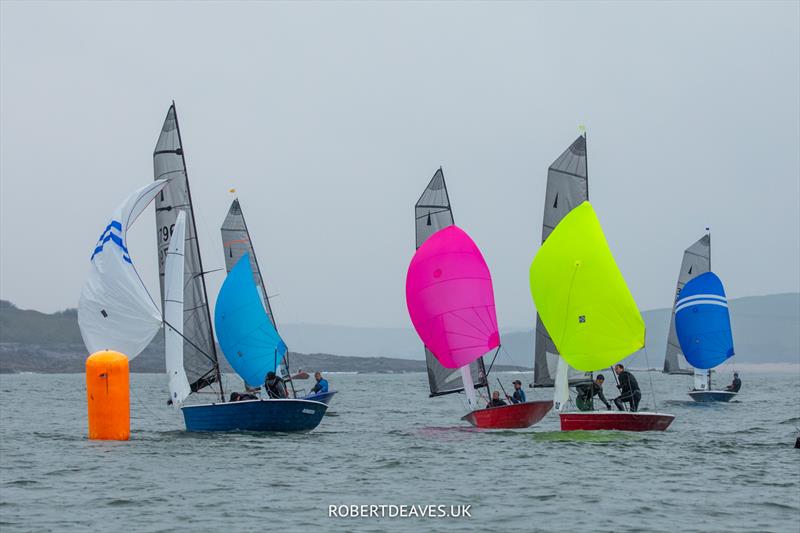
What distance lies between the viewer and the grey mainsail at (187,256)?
32.0 meters

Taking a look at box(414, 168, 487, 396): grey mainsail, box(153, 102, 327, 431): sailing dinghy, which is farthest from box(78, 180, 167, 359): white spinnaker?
box(414, 168, 487, 396): grey mainsail

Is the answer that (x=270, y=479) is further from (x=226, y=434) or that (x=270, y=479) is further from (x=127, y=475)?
(x=226, y=434)

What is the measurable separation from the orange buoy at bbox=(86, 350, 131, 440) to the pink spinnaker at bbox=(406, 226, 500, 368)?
8.71 m

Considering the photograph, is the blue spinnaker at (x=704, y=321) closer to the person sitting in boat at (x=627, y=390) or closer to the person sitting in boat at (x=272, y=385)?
the person sitting in boat at (x=627, y=390)

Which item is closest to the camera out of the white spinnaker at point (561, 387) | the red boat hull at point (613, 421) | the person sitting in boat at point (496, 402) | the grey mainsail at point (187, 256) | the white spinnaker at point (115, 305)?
the white spinnaker at point (115, 305)

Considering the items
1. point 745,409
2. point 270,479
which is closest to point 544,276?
point 270,479

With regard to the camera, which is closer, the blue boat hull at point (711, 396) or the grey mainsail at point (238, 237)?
the grey mainsail at point (238, 237)

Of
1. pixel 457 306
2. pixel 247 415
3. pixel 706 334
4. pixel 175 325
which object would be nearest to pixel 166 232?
pixel 175 325

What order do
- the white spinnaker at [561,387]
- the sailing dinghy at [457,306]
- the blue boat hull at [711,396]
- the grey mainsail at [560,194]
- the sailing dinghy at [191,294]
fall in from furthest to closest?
the blue boat hull at [711,396] < the grey mainsail at [560,194] < the sailing dinghy at [457,306] < the white spinnaker at [561,387] < the sailing dinghy at [191,294]

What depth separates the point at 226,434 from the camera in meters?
29.8

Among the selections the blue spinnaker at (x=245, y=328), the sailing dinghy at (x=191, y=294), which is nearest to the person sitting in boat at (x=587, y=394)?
the sailing dinghy at (x=191, y=294)

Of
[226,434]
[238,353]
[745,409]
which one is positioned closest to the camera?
[226,434]

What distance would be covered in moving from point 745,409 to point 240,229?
78.3ft

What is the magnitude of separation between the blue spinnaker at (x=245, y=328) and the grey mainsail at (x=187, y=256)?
536 millimetres
